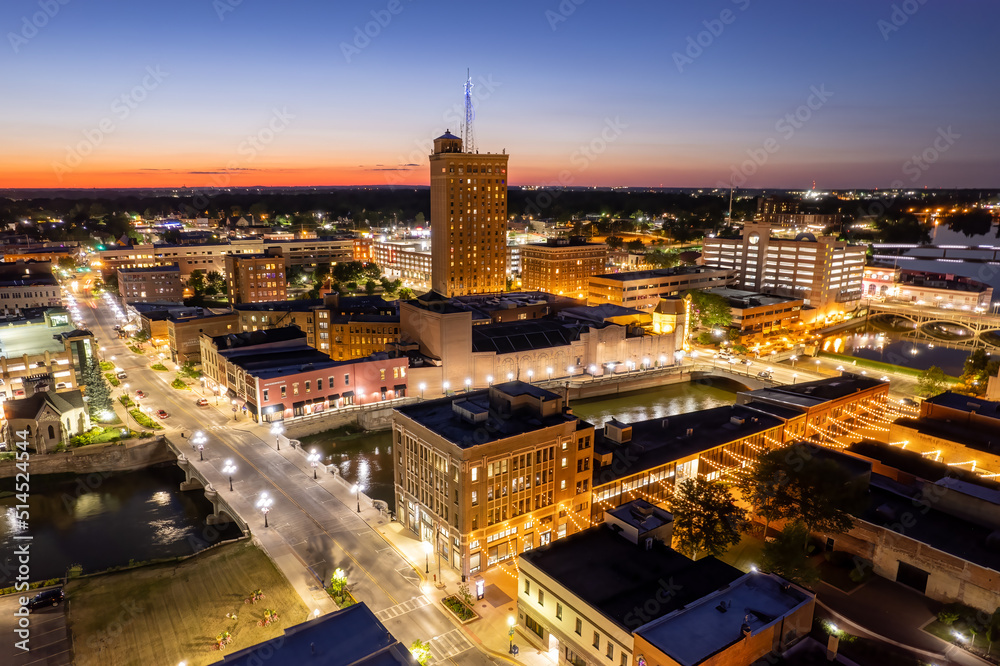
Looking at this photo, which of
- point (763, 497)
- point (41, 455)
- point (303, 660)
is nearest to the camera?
point (303, 660)

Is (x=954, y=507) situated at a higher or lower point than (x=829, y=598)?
higher

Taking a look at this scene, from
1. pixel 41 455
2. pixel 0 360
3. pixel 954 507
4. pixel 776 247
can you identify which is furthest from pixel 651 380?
pixel 0 360

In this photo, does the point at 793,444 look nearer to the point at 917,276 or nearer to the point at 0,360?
the point at 0,360

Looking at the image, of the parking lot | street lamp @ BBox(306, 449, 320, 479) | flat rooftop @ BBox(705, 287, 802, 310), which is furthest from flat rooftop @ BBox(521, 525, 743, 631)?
flat rooftop @ BBox(705, 287, 802, 310)

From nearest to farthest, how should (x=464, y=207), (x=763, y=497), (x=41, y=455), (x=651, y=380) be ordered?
(x=763, y=497)
(x=41, y=455)
(x=651, y=380)
(x=464, y=207)

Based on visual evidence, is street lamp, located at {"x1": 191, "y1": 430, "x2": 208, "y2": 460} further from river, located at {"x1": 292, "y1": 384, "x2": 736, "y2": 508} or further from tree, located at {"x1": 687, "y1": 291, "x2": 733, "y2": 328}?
tree, located at {"x1": 687, "y1": 291, "x2": 733, "y2": 328}

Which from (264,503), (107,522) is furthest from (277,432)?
(107,522)

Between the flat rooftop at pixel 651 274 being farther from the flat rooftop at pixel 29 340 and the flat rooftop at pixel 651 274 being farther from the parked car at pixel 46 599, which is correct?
the parked car at pixel 46 599
